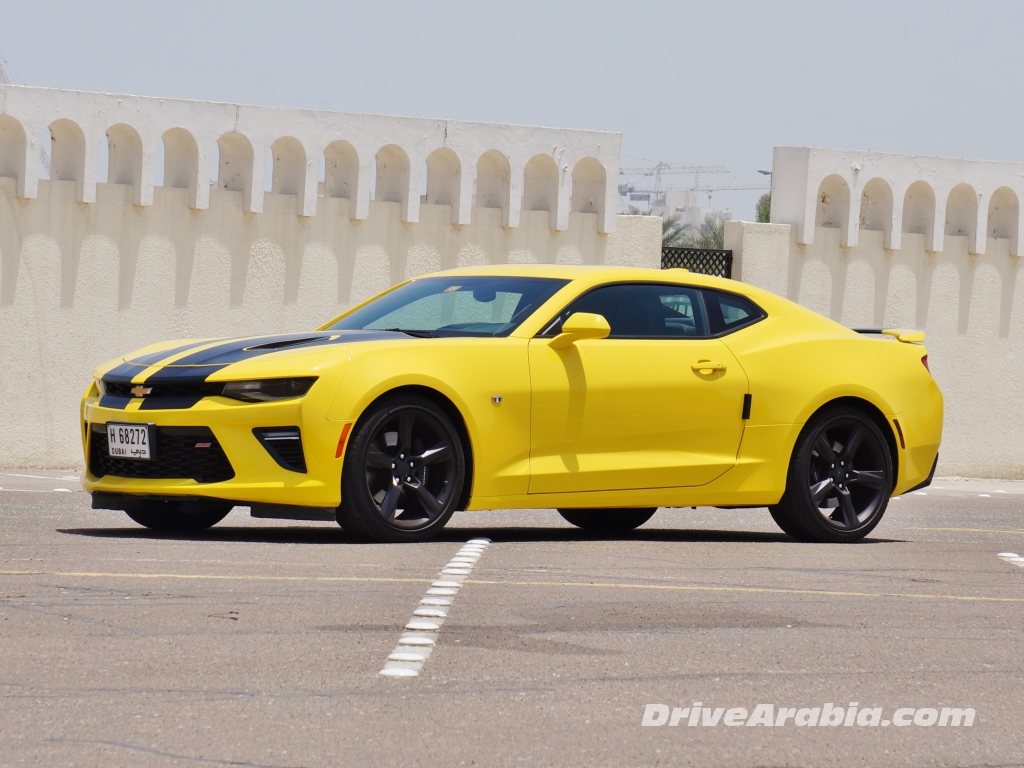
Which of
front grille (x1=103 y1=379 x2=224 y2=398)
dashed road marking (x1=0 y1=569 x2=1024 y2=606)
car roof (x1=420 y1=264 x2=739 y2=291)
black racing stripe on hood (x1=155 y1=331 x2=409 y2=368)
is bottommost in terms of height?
dashed road marking (x1=0 y1=569 x2=1024 y2=606)

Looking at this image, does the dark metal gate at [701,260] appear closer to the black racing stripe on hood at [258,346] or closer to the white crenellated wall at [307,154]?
the white crenellated wall at [307,154]

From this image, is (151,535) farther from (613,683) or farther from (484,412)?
(613,683)

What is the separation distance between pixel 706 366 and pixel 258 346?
7.97ft

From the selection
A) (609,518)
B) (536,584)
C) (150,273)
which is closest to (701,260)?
(150,273)

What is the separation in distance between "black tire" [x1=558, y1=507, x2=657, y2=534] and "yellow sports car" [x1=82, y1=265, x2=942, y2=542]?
0.02 m

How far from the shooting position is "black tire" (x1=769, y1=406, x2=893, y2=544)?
9375mm

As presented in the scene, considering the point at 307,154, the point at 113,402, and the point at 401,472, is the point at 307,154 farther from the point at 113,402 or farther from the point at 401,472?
the point at 401,472

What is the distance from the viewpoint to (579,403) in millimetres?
8617

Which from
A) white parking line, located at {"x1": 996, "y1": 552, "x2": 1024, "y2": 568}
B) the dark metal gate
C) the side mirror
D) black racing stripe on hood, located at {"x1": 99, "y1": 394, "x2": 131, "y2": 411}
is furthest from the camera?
the dark metal gate

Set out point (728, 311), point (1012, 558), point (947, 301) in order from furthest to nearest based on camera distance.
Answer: point (947, 301) < point (728, 311) < point (1012, 558)

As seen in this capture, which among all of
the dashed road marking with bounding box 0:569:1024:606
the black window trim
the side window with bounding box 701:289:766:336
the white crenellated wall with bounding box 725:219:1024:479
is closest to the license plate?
the dashed road marking with bounding box 0:569:1024:606

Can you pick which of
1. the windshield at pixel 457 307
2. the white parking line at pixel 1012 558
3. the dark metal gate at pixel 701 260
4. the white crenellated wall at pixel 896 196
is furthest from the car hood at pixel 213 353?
the white crenellated wall at pixel 896 196

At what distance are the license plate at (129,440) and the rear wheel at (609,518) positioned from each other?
3.05 m

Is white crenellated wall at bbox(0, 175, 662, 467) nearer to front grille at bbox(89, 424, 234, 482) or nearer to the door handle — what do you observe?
the door handle
